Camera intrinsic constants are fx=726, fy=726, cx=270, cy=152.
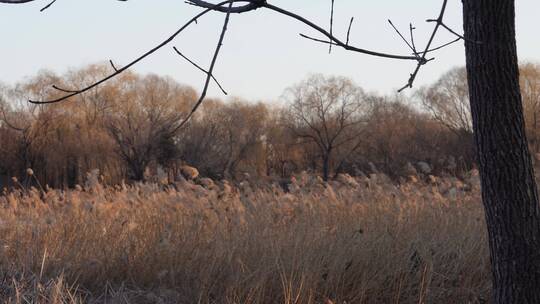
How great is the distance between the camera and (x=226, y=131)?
133ft

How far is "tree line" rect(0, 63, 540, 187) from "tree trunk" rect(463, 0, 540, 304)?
93.6 ft

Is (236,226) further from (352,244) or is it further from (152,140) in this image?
(152,140)

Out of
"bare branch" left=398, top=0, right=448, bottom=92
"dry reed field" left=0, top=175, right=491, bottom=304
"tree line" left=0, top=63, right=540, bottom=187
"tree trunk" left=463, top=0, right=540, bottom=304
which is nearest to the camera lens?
"bare branch" left=398, top=0, right=448, bottom=92

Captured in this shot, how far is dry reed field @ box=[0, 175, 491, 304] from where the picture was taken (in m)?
4.11

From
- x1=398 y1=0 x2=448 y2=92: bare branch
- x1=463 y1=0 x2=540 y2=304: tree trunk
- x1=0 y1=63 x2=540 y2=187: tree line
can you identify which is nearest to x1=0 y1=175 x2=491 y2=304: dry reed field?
x1=463 y1=0 x2=540 y2=304: tree trunk

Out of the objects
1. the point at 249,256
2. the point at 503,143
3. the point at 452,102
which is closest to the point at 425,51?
the point at 503,143

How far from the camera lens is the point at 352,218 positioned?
6.21 metres

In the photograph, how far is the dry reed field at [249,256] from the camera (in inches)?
162

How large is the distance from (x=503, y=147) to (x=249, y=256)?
1.94 metres

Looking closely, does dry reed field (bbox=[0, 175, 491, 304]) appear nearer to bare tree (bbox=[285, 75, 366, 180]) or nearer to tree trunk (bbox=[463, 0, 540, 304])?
tree trunk (bbox=[463, 0, 540, 304])

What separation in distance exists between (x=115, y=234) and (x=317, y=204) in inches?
90.6

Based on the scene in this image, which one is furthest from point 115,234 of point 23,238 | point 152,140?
point 152,140

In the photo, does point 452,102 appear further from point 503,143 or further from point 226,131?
point 503,143

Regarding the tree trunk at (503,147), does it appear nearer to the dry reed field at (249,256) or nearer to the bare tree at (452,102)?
the dry reed field at (249,256)
